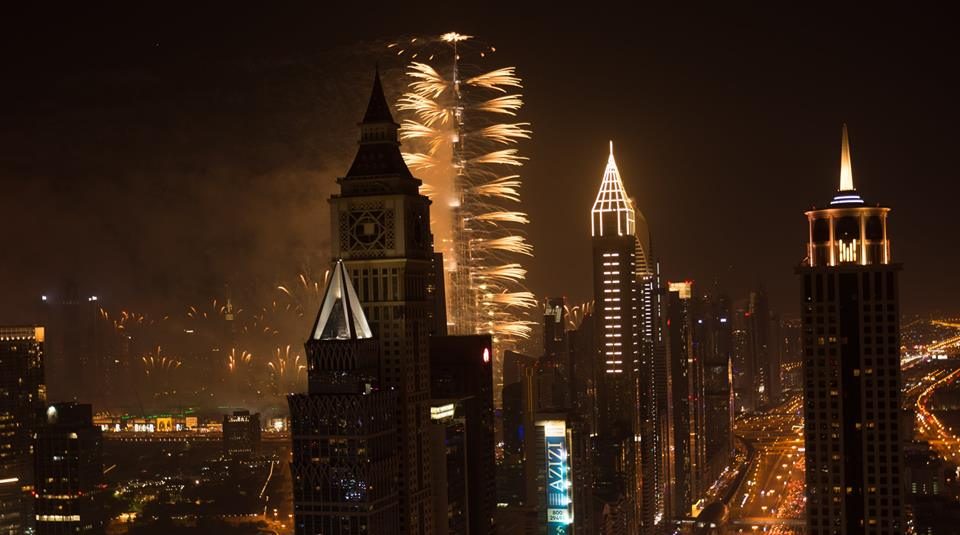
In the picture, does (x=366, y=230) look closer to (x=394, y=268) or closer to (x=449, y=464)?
(x=394, y=268)

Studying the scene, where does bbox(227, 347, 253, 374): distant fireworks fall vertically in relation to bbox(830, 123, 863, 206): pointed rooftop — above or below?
below

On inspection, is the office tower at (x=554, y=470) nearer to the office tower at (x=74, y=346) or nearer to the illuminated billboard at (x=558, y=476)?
the illuminated billboard at (x=558, y=476)

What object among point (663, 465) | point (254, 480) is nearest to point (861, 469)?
point (254, 480)

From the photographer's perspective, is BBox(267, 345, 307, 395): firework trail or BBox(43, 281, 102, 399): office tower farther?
BBox(43, 281, 102, 399): office tower

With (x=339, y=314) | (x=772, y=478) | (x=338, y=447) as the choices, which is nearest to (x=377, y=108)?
(x=339, y=314)

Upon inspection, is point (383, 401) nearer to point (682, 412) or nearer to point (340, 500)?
point (340, 500)

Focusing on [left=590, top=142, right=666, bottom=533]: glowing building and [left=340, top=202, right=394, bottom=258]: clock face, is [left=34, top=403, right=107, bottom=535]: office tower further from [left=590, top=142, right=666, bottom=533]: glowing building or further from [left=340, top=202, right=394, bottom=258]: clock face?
[left=590, top=142, right=666, bottom=533]: glowing building

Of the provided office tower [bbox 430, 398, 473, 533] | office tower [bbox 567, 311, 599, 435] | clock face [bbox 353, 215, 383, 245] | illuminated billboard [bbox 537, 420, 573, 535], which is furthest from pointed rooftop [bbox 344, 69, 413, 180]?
office tower [bbox 567, 311, 599, 435]
